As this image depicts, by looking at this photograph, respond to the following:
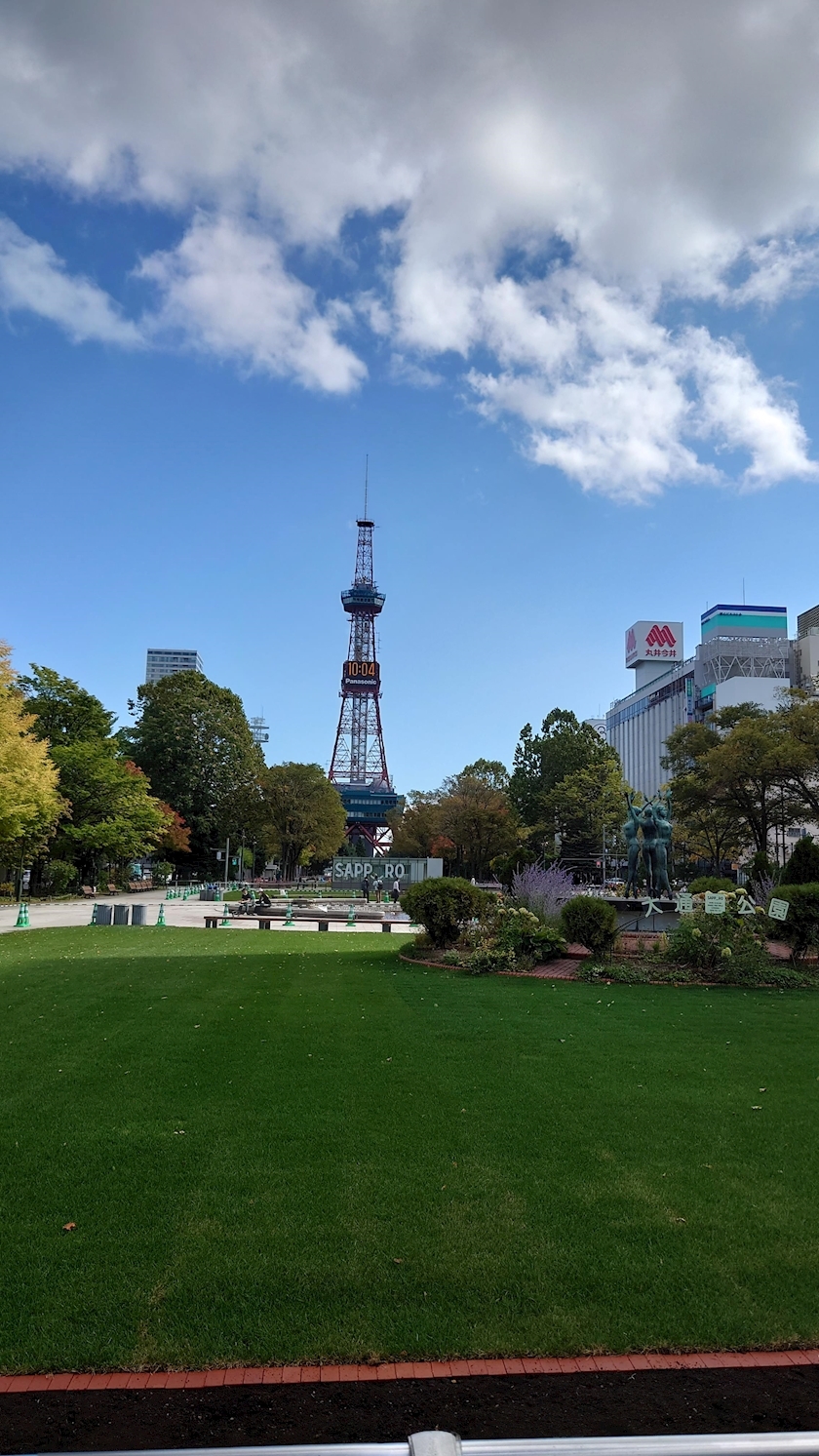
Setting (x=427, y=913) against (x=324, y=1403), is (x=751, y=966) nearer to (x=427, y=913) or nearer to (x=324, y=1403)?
(x=427, y=913)

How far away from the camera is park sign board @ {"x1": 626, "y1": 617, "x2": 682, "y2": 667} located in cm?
12644

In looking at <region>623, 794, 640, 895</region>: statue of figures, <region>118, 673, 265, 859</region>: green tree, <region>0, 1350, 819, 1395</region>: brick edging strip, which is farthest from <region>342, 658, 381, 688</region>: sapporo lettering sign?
<region>0, 1350, 819, 1395</region>: brick edging strip

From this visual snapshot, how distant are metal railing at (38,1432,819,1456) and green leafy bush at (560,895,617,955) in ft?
49.6

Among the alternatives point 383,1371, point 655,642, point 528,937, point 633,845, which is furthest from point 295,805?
point 655,642

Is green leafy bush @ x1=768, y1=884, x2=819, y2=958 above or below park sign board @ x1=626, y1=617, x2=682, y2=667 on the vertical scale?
below

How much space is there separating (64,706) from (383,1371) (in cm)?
4595

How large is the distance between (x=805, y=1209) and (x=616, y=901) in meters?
16.0

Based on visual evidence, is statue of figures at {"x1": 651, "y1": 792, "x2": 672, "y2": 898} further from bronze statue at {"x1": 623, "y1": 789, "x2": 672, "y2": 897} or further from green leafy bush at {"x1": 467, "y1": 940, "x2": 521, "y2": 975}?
green leafy bush at {"x1": 467, "y1": 940, "x2": 521, "y2": 975}

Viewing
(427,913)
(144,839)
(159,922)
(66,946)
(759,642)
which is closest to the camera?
(427,913)

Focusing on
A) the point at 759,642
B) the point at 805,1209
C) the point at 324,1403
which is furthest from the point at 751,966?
the point at 759,642

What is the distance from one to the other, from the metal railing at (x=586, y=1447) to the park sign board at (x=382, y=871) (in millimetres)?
47366

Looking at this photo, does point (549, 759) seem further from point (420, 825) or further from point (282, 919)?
point (282, 919)

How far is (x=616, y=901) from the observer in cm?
2081

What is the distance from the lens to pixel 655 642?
4983 inches
